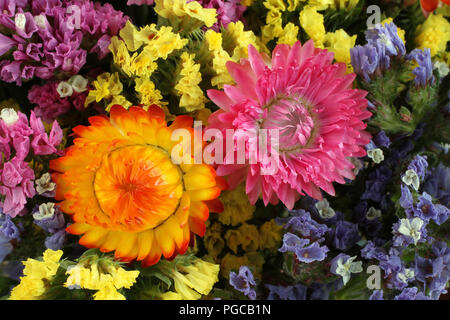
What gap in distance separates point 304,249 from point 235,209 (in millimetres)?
120

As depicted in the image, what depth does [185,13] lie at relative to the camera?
0.52 m

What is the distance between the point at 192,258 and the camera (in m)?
0.55

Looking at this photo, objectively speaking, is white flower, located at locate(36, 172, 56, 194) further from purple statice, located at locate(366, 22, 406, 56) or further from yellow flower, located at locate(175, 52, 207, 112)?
purple statice, located at locate(366, 22, 406, 56)

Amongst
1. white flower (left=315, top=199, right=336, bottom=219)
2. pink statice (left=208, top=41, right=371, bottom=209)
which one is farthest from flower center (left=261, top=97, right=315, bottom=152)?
white flower (left=315, top=199, right=336, bottom=219)

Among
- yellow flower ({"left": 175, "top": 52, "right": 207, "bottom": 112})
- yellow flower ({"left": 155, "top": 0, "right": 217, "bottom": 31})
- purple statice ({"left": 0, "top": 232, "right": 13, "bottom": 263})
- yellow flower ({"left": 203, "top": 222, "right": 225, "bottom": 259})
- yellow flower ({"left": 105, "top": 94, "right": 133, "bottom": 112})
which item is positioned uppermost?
yellow flower ({"left": 155, "top": 0, "right": 217, "bottom": 31})

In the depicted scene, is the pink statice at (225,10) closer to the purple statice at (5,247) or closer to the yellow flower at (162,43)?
the yellow flower at (162,43)

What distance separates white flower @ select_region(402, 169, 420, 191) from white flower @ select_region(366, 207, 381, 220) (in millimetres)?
79

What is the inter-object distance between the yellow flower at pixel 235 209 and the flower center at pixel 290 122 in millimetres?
102

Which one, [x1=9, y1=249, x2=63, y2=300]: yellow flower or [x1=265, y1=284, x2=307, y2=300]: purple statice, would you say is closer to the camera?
[x1=9, y1=249, x2=63, y2=300]: yellow flower

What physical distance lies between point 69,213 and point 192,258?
155 millimetres

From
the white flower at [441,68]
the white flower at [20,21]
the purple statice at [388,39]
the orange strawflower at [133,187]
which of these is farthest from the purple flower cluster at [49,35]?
the white flower at [441,68]

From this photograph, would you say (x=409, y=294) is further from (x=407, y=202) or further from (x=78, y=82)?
(x=78, y=82)

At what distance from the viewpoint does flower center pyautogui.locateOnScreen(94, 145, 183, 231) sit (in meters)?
0.48
